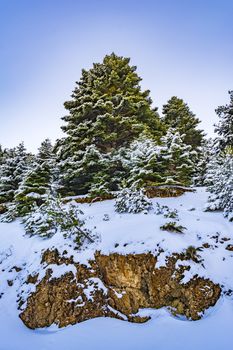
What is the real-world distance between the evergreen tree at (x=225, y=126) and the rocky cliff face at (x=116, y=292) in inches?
297

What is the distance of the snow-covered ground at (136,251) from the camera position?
4.68 meters

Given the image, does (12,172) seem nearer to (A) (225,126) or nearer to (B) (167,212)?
(B) (167,212)

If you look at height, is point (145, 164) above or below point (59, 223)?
above

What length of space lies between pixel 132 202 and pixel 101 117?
6260 millimetres

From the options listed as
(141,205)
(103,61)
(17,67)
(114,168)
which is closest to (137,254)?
(141,205)

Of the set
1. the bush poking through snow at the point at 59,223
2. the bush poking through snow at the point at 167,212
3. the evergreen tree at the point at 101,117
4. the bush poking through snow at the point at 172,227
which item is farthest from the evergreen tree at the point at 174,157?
the bush poking through snow at the point at 59,223

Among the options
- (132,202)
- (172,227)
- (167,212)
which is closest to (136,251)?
(172,227)

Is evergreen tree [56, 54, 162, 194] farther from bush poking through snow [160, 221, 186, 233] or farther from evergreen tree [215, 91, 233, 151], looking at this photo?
bush poking through snow [160, 221, 186, 233]

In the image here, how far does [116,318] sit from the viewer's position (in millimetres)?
5332

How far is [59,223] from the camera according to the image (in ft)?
23.2

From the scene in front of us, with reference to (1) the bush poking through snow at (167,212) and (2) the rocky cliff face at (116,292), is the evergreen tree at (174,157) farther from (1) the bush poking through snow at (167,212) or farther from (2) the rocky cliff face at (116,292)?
(2) the rocky cliff face at (116,292)

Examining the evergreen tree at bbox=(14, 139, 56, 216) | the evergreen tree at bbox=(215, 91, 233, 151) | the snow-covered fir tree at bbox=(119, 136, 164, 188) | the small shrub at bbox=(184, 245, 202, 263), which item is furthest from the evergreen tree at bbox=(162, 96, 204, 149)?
the small shrub at bbox=(184, 245, 202, 263)

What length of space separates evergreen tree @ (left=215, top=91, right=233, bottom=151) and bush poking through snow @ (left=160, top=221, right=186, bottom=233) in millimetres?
6457

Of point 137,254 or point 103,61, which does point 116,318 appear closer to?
point 137,254
